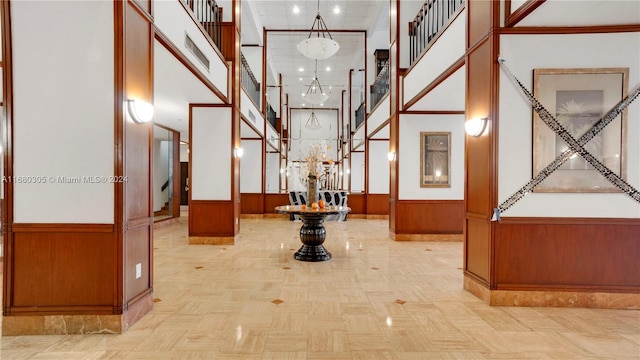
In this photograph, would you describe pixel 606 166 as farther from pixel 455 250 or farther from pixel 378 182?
pixel 378 182

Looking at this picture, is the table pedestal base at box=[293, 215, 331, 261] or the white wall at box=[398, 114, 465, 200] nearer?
the table pedestal base at box=[293, 215, 331, 261]

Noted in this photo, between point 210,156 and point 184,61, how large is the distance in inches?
99.3

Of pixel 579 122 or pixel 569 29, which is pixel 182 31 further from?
pixel 579 122

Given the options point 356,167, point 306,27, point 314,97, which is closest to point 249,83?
point 314,97

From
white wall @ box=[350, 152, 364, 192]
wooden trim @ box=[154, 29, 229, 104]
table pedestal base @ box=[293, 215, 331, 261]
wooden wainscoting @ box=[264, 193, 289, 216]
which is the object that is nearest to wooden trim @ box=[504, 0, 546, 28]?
table pedestal base @ box=[293, 215, 331, 261]

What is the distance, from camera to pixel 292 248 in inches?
241

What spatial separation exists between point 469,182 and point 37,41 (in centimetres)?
415

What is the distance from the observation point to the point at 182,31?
4125mm

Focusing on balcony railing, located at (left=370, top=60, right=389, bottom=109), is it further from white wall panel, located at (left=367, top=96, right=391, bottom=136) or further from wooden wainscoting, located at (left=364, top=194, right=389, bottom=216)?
wooden wainscoting, located at (left=364, top=194, right=389, bottom=216)

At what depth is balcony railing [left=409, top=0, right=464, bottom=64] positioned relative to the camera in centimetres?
605

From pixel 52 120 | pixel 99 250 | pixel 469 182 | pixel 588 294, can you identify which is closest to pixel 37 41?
pixel 52 120

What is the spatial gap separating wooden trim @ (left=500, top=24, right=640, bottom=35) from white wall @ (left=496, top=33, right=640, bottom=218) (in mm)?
37

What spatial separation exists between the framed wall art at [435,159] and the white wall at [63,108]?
19.0 feet

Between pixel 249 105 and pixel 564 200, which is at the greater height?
pixel 249 105
